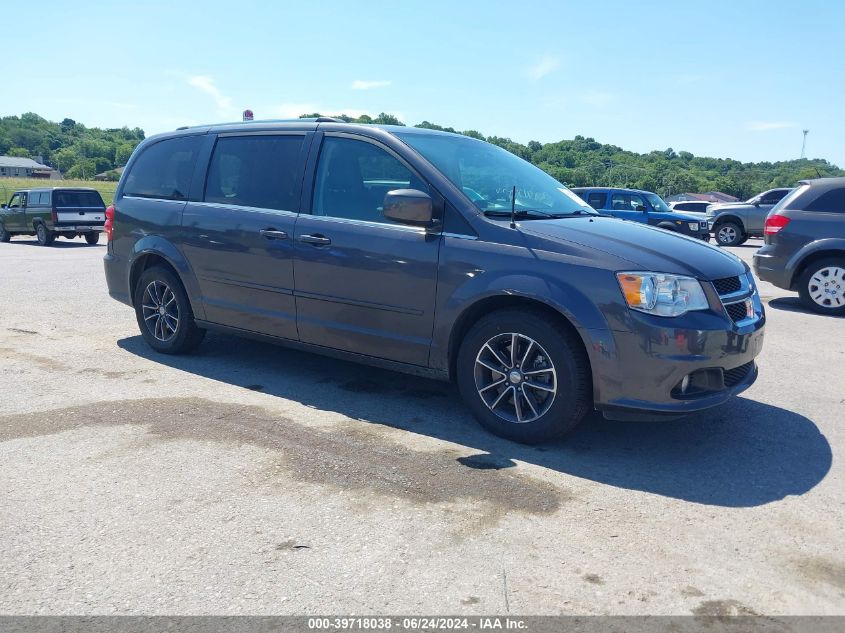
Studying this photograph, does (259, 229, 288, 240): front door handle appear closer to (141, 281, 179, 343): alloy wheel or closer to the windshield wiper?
(141, 281, 179, 343): alloy wheel

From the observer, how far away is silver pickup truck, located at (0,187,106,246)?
69.1 feet

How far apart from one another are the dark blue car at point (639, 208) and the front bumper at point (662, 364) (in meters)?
14.9

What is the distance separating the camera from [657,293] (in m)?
3.86

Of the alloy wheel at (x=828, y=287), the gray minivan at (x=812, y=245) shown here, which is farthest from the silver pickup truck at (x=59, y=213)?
the alloy wheel at (x=828, y=287)

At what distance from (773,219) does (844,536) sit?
723 cm

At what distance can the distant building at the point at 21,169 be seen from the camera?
13762 cm

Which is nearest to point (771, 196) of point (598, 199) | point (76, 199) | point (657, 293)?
point (598, 199)

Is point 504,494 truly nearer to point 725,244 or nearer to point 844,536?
point 844,536

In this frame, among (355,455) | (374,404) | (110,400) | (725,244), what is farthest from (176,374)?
(725,244)

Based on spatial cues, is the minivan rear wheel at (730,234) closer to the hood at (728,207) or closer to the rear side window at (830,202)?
the hood at (728,207)

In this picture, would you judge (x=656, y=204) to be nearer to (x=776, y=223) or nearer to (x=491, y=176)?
(x=776, y=223)

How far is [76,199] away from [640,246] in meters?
21.2

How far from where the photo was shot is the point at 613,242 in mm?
4137

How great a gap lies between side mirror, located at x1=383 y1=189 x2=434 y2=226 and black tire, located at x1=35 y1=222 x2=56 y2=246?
20.1m
